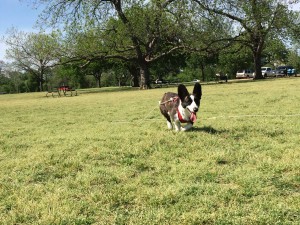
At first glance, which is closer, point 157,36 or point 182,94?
point 182,94

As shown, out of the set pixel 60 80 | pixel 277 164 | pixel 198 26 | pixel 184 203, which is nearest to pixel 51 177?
pixel 184 203

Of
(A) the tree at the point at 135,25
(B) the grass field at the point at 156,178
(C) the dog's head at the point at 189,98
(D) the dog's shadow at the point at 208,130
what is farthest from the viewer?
(A) the tree at the point at 135,25

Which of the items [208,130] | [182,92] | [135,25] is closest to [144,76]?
[135,25]

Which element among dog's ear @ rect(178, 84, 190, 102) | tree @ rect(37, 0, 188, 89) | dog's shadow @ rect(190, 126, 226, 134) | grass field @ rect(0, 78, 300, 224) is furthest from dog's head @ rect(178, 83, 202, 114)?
tree @ rect(37, 0, 188, 89)

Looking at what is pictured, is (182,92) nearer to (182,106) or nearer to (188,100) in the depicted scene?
(188,100)

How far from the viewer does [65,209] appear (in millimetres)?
3426

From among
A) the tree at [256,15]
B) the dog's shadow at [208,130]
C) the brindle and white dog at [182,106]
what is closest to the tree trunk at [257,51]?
the tree at [256,15]

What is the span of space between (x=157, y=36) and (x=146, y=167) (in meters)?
28.9

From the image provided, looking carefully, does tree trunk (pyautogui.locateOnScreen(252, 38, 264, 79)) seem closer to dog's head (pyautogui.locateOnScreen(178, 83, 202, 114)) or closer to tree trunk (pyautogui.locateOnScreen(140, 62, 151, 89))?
tree trunk (pyautogui.locateOnScreen(140, 62, 151, 89))

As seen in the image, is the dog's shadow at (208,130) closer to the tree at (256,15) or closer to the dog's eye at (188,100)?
the dog's eye at (188,100)

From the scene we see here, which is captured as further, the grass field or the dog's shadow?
the dog's shadow

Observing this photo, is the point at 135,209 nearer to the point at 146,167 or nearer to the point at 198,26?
the point at 146,167

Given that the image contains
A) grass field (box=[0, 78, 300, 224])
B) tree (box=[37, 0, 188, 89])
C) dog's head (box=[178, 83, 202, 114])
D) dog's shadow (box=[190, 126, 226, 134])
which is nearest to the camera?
grass field (box=[0, 78, 300, 224])

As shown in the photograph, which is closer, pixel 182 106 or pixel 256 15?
pixel 182 106
